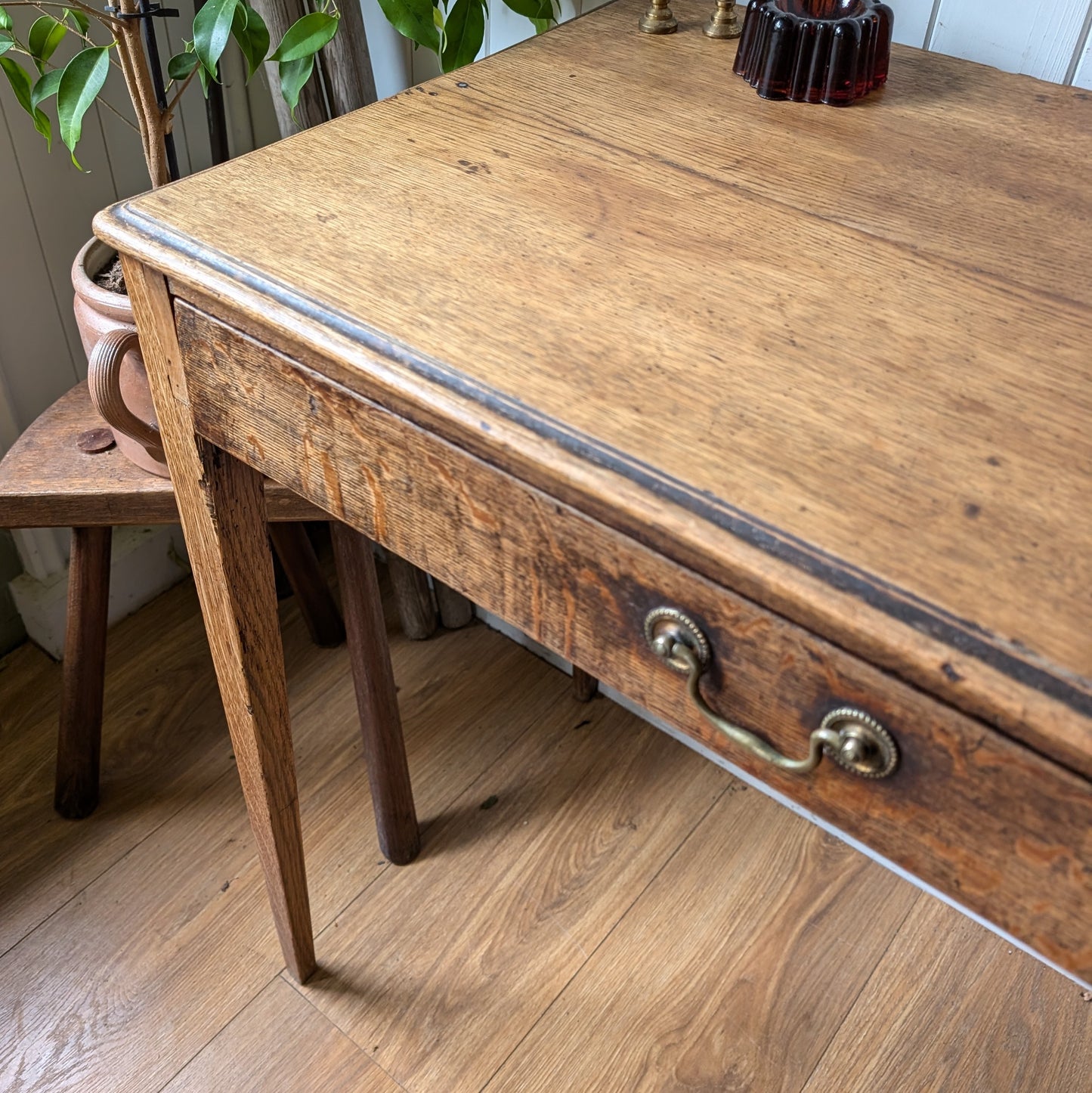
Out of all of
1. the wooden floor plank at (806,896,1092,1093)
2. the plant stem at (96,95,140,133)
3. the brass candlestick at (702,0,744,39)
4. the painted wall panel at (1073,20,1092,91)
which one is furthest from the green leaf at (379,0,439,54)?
the wooden floor plank at (806,896,1092,1093)

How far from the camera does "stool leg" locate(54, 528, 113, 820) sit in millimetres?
1033

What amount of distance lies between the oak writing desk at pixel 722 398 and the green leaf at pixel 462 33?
16cm

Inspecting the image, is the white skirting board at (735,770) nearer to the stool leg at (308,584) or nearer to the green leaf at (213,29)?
the stool leg at (308,584)

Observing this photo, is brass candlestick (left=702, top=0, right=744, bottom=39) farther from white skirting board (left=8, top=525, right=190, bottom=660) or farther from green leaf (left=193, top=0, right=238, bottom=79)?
white skirting board (left=8, top=525, right=190, bottom=660)

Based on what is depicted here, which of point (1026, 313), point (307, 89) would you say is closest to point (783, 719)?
point (1026, 313)

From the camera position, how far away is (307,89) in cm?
105

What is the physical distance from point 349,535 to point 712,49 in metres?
0.47

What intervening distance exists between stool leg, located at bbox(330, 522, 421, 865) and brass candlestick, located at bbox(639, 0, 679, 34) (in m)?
0.45

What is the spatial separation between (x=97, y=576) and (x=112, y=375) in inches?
11.1

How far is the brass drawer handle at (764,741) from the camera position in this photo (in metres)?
0.44

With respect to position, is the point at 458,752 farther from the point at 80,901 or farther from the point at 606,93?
the point at 606,93

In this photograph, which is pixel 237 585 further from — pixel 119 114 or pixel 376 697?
pixel 119 114

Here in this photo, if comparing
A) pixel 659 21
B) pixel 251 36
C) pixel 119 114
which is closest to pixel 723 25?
pixel 659 21

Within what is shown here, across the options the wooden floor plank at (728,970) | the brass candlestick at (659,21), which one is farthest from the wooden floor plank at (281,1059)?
the brass candlestick at (659,21)
